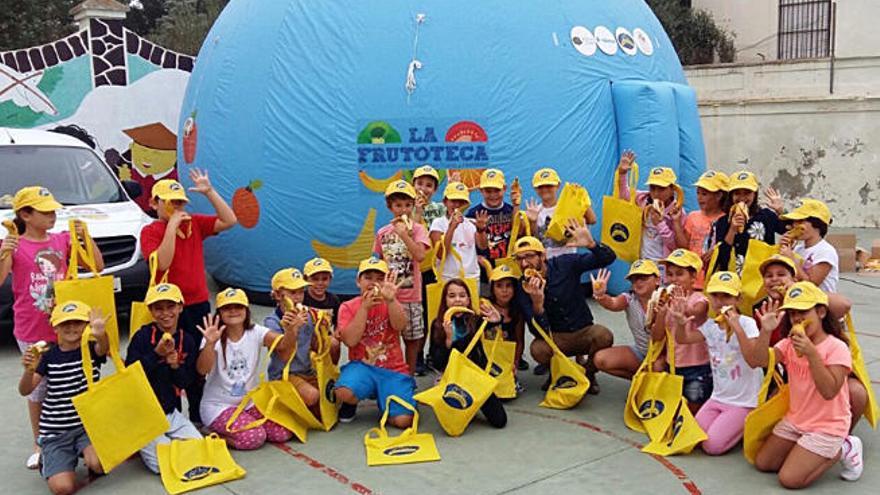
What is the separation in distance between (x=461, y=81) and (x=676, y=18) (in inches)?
571

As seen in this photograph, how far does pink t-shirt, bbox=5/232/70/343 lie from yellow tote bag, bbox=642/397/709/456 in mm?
3489

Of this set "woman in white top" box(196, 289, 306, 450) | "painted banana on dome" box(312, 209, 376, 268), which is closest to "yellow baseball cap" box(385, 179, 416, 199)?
"woman in white top" box(196, 289, 306, 450)

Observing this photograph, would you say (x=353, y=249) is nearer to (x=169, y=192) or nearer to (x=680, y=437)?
(x=169, y=192)

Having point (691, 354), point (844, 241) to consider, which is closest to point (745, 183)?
point (691, 354)

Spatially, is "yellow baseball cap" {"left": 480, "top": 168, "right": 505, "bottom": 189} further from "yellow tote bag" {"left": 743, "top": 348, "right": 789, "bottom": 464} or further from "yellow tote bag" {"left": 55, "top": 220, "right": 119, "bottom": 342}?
"yellow tote bag" {"left": 55, "top": 220, "right": 119, "bottom": 342}

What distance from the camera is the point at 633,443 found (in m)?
5.04

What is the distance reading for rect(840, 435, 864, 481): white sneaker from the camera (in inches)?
172

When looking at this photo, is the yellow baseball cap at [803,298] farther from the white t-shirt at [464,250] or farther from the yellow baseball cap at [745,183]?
the white t-shirt at [464,250]

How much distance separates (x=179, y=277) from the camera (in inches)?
211

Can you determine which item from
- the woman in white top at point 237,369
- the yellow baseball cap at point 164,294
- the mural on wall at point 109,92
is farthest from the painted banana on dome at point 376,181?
the mural on wall at point 109,92

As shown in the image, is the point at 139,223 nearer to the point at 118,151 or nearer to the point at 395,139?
the point at 395,139

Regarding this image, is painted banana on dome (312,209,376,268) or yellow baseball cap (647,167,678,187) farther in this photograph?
painted banana on dome (312,209,376,268)

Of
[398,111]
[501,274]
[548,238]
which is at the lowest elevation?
[501,274]

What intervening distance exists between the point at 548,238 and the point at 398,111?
2.20 metres
